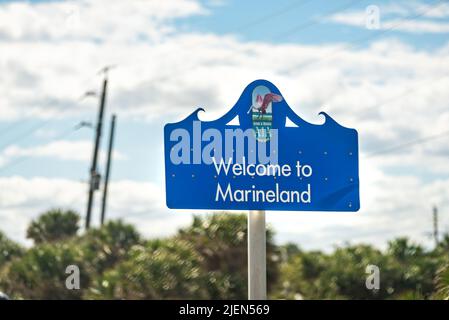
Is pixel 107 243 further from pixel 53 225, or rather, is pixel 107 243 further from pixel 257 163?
pixel 257 163

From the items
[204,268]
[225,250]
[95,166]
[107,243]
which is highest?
[95,166]

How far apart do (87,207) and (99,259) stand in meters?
8.04

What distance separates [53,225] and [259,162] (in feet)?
138

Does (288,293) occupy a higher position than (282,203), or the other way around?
(288,293)

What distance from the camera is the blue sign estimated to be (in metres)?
8.44

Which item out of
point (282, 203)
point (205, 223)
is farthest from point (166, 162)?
point (205, 223)

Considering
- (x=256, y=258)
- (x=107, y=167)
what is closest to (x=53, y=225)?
(x=107, y=167)

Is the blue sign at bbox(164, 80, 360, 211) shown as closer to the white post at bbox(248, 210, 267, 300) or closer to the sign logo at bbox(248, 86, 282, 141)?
the sign logo at bbox(248, 86, 282, 141)

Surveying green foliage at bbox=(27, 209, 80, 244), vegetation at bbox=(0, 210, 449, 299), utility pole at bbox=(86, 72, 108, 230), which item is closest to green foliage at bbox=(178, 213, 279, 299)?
vegetation at bbox=(0, 210, 449, 299)

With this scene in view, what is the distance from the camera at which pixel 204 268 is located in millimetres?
29422

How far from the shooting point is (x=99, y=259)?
3775 centimetres

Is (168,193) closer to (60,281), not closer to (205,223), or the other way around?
(205,223)

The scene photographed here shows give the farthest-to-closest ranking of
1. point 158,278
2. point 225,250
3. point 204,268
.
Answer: point 225,250 < point 204,268 < point 158,278

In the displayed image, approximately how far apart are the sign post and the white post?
45mm
